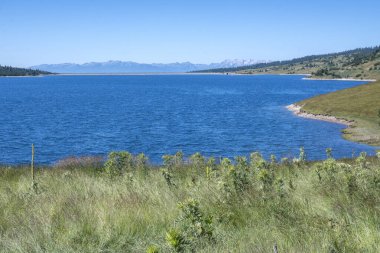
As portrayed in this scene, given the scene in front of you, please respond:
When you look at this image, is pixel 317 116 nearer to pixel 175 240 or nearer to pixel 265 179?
pixel 265 179

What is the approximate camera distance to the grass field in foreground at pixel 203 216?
22.5 feet

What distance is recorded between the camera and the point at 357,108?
7812cm

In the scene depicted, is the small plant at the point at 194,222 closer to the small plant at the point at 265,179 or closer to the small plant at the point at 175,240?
the small plant at the point at 175,240

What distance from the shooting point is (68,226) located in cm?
804

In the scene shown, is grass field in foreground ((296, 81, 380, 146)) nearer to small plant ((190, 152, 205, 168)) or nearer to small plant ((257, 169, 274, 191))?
small plant ((190, 152, 205, 168))

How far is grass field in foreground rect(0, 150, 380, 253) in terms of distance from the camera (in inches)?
270

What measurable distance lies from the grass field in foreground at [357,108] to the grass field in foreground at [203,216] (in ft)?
153

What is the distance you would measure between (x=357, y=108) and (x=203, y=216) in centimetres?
7733

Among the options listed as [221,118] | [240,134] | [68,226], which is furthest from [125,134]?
[68,226]

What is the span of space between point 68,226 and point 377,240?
5.42m

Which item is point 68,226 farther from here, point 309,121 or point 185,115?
point 185,115

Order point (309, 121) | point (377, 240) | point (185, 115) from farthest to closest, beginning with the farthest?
1. point (185, 115)
2. point (309, 121)
3. point (377, 240)

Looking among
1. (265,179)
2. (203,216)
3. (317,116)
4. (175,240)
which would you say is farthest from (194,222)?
(317,116)

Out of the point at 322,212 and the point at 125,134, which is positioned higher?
the point at 322,212
